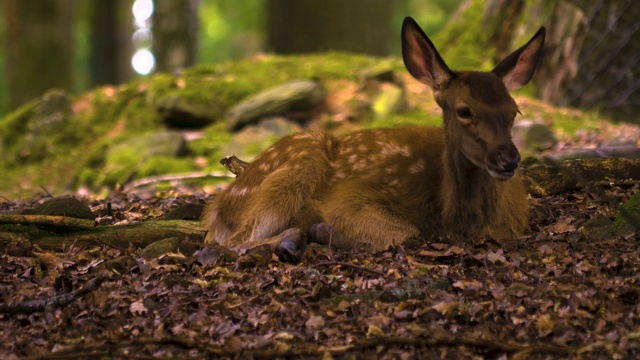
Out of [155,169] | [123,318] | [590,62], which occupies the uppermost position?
[590,62]

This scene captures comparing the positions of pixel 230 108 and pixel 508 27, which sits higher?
pixel 508 27

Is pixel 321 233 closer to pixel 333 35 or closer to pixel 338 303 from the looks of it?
pixel 338 303

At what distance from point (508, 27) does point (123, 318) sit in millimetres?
8761

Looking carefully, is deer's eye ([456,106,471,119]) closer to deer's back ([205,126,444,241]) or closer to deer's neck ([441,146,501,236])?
deer's neck ([441,146,501,236])

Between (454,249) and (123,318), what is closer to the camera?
(123,318)

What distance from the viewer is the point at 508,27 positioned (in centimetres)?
1238

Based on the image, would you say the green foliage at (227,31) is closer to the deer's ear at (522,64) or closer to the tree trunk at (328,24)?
the tree trunk at (328,24)

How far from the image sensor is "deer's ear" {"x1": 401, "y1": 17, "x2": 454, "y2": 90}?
624 centimetres

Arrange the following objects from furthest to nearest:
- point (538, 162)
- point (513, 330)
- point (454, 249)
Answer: point (538, 162) → point (454, 249) → point (513, 330)

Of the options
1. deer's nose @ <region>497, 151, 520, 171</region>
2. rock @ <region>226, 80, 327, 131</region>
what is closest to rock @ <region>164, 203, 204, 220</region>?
deer's nose @ <region>497, 151, 520, 171</region>

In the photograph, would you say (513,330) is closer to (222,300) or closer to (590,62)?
(222,300)

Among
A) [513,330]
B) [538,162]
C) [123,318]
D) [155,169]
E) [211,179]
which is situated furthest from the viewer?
[155,169]

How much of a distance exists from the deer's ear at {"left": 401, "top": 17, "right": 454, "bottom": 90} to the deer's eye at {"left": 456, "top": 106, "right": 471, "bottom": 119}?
1.19 feet

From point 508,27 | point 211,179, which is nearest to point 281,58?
point 508,27
